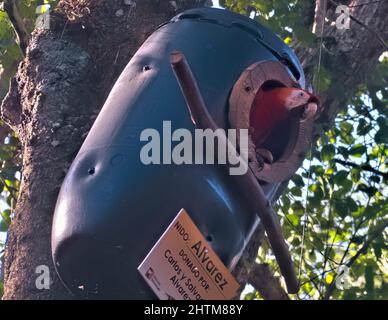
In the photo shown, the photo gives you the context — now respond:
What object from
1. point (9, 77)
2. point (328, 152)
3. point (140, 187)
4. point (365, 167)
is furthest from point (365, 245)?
point (140, 187)

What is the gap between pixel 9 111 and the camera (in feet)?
8.47

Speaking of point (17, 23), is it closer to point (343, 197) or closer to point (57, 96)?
point (57, 96)

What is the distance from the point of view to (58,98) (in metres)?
2.37

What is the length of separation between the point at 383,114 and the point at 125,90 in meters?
2.12

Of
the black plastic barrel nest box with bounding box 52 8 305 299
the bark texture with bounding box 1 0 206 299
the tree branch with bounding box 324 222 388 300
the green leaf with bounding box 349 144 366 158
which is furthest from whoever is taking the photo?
the green leaf with bounding box 349 144 366 158

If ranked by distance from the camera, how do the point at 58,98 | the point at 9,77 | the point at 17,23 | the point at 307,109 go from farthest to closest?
the point at 9,77 < the point at 17,23 < the point at 58,98 < the point at 307,109

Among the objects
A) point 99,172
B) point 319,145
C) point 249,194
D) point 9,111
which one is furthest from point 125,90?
point 319,145

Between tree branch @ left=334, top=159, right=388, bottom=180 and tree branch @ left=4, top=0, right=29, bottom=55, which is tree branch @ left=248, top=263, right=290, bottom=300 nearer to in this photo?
tree branch @ left=334, top=159, right=388, bottom=180

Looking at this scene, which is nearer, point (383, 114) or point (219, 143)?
point (219, 143)

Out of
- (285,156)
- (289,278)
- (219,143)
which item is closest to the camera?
(219,143)

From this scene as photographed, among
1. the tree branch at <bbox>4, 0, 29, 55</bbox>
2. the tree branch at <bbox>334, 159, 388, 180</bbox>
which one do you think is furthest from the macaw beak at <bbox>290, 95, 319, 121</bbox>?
the tree branch at <bbox>334, 159, 388, 180</bbox>

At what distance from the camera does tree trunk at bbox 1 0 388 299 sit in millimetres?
2178

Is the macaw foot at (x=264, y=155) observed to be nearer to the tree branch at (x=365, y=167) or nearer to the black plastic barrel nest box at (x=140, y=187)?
the black plastic barrel nest box at (x=140, y=187)
